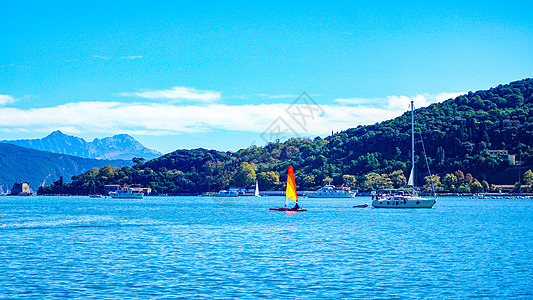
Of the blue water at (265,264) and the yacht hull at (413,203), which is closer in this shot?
the blue water at (265,264)

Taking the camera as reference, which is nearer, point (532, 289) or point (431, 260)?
point (532, 289)

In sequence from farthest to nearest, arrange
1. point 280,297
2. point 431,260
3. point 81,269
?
point 431,260, point 81,269, point 280,297

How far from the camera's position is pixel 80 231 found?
200ft

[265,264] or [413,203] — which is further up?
[413,203]

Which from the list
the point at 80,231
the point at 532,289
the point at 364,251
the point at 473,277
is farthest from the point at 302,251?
the point at 80,231

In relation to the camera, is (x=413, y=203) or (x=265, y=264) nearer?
(x=265, y=264)

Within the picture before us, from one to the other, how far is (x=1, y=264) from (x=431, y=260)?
2801cm

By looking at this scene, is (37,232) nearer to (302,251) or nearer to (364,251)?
(302,251)

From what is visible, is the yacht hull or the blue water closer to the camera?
the blue water

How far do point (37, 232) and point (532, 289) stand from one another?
48.8 m

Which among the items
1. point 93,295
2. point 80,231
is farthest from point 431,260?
point 80,231

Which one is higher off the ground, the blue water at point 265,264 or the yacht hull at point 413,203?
the yacht hull at point 413,203

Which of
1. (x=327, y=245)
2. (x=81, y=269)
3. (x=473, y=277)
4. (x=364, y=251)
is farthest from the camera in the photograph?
(x=327, y=245)

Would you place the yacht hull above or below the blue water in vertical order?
above
